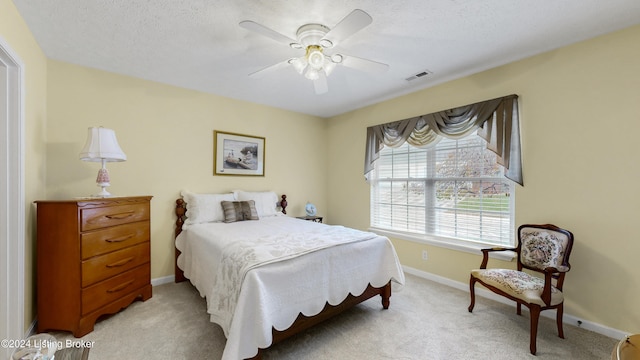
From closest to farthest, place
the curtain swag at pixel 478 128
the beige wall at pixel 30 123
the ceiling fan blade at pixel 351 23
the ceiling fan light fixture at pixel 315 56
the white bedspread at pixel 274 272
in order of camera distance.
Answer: the ceiling fan blade at pixel 351 23, the white bedspread at pixel 274 272, the beige wall at pixel 30 123, the ceiling fan light fixture at pixel 315 56, the curtain swag at pixel 478 128

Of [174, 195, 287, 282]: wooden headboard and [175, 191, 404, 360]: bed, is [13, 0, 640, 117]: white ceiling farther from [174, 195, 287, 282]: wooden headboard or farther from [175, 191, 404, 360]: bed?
[175, 191, 404, 360]: bed

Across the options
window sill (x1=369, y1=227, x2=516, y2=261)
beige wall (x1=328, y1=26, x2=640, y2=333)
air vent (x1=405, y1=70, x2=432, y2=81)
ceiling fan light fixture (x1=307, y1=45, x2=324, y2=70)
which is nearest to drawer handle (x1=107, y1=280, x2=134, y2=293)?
ceiling fan light fixture (x1=307, y1=45, x2=324, y2=70)

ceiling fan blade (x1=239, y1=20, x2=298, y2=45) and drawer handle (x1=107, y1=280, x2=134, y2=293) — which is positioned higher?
ceiling fan blade (x1=239, y1=20, x2=298, y2=45)

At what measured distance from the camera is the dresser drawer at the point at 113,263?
2111mm

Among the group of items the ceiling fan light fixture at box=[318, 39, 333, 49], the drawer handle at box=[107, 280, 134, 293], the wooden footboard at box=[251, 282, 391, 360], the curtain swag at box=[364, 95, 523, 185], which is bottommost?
the wooden footboard at box=[251, 282, 391, 360]

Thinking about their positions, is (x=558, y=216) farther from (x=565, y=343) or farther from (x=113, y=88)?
(x=113, y=88)

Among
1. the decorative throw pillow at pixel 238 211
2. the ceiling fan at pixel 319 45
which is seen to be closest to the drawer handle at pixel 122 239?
the decorative throw pillow at pixel 238 211

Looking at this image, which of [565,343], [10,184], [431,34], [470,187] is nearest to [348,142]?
[470,187]

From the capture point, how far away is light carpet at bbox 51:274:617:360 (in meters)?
1.87

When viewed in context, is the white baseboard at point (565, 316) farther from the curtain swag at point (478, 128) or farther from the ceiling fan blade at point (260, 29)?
the ceiling fan blade at point (260, 29)

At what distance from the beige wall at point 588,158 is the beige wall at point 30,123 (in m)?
4.05

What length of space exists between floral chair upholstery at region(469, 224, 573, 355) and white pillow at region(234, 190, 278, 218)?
2.57 m

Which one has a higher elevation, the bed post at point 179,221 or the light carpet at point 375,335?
the bed post at point 179,221

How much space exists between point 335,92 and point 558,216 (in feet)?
8.96
